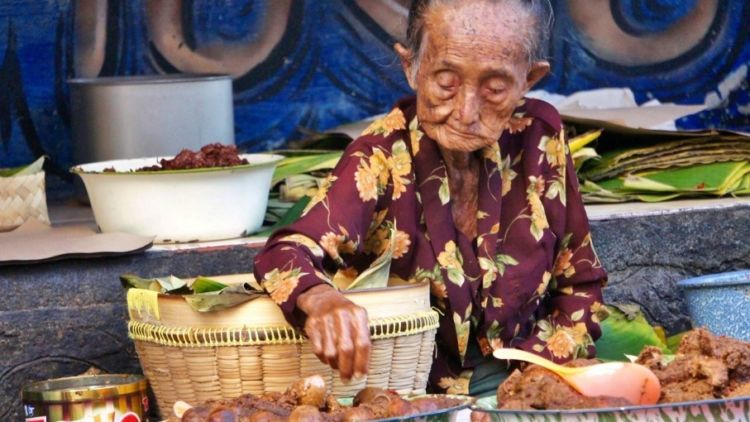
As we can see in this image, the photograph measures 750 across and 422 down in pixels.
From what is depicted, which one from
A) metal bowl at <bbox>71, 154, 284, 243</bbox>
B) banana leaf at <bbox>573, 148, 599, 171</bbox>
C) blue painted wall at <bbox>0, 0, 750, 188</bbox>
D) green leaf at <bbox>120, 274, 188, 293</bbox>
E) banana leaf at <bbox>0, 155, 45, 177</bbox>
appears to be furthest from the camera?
blue painted wall at <bbox>0, 0, 750, 188</bbox>

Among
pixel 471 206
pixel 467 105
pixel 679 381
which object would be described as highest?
pixel 467 105

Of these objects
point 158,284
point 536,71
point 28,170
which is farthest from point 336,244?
point 28,170

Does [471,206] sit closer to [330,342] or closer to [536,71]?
[536,71]

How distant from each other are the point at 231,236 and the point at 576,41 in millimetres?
2130

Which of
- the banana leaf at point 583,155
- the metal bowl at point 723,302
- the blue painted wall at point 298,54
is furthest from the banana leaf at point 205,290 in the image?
the blue painted wall at point 298,54

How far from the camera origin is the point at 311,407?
2277 millimetres

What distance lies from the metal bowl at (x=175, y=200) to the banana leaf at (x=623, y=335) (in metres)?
1.07

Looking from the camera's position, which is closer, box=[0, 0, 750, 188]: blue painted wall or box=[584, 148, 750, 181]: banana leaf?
box=[584, 148, 750, 181]: banana leaf

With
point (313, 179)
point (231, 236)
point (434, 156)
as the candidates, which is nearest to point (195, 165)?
point (231, 236)

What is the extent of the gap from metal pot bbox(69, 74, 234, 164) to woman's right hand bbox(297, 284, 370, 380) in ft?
6.44

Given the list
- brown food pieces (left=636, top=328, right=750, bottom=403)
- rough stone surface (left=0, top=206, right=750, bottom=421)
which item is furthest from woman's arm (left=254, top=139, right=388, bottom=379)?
rough stone surface (left=0, top=206, right=750, bottom=421)

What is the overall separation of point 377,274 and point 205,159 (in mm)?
1065

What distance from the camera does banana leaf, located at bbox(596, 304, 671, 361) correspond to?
354cm

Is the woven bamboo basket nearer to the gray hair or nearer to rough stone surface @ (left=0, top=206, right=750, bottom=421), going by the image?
the gray hair
